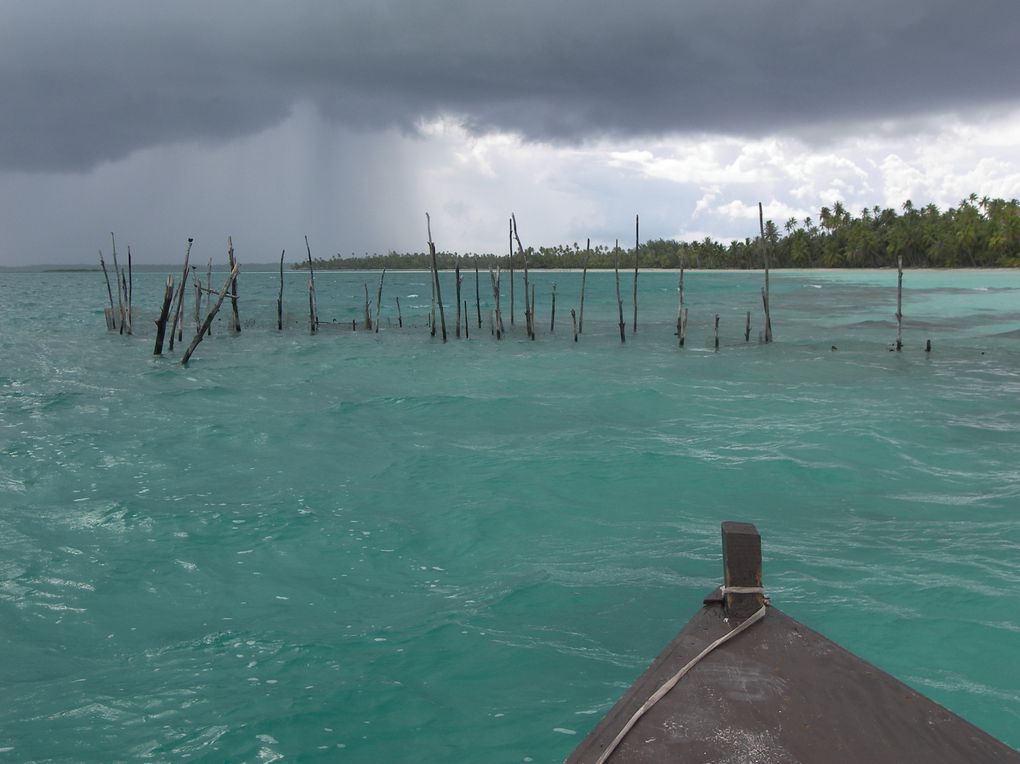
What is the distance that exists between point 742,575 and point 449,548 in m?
5.35

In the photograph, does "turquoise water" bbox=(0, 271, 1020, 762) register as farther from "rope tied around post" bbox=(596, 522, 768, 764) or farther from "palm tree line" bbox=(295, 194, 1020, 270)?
"palm tree line" bbox=(295, 194, 1020, 270)

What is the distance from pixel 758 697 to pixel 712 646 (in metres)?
0.44

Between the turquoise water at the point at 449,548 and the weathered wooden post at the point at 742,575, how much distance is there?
1.71 meters

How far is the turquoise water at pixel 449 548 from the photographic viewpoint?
19.4ft

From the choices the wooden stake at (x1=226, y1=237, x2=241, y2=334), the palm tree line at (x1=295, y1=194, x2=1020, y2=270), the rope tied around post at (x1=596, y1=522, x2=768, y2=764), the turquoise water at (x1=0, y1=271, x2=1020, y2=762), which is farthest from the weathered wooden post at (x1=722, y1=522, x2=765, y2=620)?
the palm tree line at (x1=295, y1=194, x2=1020, y2=270)

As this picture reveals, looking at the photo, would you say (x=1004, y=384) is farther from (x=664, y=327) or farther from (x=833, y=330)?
(x=664, y=327)

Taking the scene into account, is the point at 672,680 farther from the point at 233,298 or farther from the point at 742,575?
the point at 233,298

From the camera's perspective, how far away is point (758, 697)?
3.75 m

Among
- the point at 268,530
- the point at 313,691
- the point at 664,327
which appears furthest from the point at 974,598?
the point at 664,327

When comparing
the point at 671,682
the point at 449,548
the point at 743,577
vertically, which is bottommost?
the point at 449,548

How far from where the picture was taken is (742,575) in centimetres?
459

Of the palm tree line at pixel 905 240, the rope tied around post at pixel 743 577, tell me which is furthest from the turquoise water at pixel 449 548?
the palm tree line at pixel 905 240

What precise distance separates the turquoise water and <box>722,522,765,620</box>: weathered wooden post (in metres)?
1.71

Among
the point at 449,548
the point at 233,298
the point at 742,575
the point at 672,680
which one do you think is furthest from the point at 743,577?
the point at 233,298
